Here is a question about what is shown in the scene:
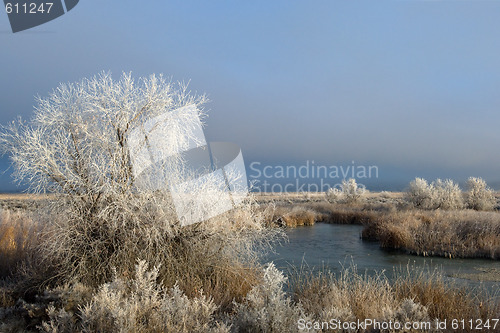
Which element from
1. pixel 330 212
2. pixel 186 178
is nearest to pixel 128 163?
pixel 186 178

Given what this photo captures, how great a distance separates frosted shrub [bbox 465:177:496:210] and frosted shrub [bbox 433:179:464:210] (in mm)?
999

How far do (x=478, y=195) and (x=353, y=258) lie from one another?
2004cm

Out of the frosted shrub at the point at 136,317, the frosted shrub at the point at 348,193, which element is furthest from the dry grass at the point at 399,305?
the frosted shrub at the point at 348,193

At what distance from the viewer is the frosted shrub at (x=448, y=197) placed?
2588cm

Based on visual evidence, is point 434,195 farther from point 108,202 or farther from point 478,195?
point 108,202

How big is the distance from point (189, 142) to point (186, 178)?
0.76 m

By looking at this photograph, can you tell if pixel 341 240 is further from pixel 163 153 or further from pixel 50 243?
pixel 50 243

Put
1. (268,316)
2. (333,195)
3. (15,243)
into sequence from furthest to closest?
(333,195)
(15,243)
(268,316)

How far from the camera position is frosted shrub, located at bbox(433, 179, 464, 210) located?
84.9ft

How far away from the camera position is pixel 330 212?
2747 cm

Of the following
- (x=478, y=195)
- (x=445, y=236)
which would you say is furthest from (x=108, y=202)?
(x=478, y=195)

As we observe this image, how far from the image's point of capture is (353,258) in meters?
13.5

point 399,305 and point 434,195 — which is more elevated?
point 399,305

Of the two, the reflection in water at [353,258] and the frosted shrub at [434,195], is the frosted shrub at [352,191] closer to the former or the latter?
the frosted shrub at [434,195]
